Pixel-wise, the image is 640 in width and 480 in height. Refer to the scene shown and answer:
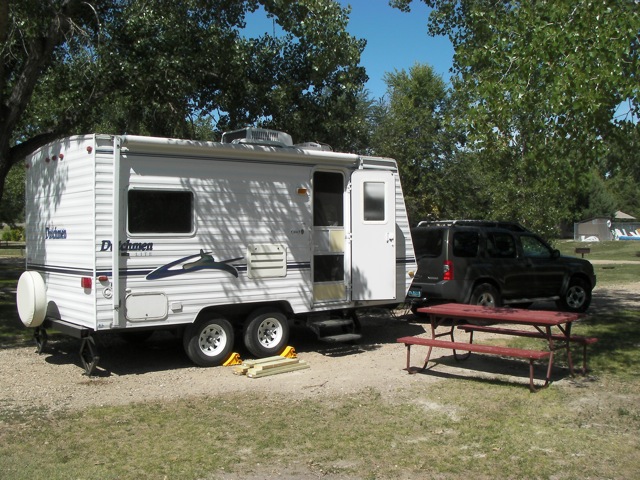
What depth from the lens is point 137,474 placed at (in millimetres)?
5070

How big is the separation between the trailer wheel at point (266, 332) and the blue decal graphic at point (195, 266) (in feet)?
2.35

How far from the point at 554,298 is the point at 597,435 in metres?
8.00

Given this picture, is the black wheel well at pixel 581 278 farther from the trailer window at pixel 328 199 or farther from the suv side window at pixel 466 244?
the trailer window at pixel 328 199

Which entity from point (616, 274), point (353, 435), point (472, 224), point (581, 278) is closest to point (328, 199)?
point (353, 435)

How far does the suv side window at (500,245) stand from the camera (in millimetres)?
12477

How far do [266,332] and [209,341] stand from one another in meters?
0.85

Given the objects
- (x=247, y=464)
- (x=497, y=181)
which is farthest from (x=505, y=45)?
(x=497, y=181)

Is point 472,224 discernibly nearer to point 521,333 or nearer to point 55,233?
point 521,333

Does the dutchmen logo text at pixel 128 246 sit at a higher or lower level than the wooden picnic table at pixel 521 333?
higher

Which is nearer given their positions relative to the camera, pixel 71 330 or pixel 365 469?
pixel 365 469

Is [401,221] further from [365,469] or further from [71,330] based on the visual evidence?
[365,469]

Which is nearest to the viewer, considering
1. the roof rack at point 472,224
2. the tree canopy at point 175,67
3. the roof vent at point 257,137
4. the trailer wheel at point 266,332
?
the trailer wheel at point 266,332

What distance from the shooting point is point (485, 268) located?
12.1 meters

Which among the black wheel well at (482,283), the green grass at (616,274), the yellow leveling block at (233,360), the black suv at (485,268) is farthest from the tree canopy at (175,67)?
the green grass at (616,274)
